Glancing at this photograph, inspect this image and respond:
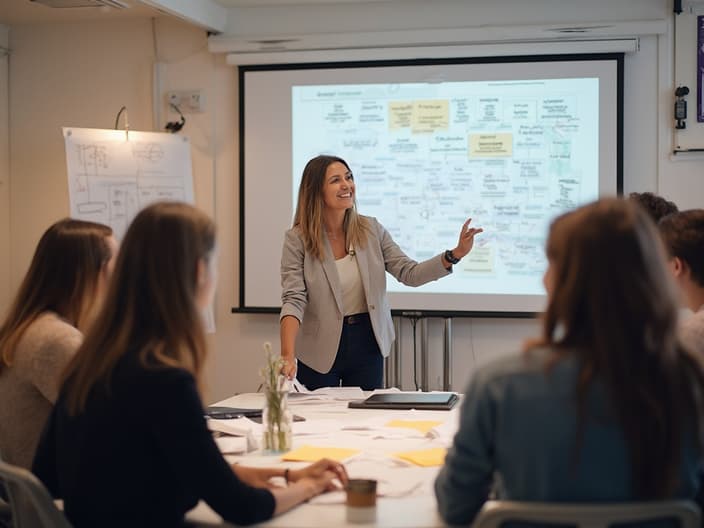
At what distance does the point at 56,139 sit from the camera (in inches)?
216

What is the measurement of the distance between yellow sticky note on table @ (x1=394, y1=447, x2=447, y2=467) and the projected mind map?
2703 mm

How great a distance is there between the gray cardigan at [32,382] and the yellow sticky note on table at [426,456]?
0.83 m

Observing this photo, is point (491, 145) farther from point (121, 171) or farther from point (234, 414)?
point (234, 414)

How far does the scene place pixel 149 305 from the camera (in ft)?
5.51

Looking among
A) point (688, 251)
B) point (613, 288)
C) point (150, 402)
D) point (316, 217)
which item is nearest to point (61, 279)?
point (150, 402)

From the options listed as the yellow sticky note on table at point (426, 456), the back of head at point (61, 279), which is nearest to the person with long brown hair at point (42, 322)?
the back of head at point (61, 279)

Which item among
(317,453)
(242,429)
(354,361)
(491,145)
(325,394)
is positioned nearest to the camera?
(317,453)

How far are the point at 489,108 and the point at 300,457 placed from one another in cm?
310

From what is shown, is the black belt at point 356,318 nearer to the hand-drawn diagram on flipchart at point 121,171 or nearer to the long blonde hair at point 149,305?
the hand-drawn diagram on flipchart at point 121,171

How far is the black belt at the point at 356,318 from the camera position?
3619 mm

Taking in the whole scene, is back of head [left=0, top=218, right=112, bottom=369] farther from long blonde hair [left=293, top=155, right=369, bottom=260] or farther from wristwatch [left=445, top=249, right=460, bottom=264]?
wristwatch [left=445, top=249, right=460, bottom=264]

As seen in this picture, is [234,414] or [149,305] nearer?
[149,305]

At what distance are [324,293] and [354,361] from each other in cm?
30

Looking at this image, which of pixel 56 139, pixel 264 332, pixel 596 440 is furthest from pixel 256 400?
pixel 56 139
